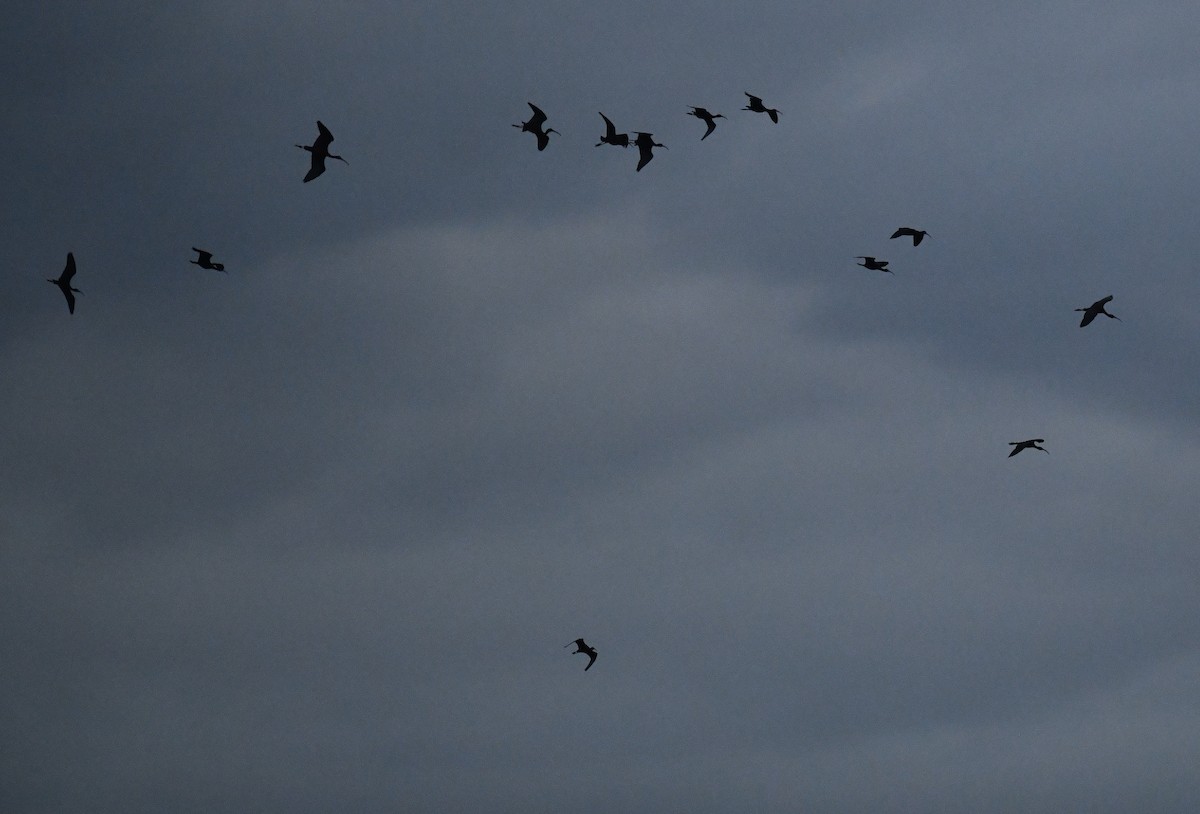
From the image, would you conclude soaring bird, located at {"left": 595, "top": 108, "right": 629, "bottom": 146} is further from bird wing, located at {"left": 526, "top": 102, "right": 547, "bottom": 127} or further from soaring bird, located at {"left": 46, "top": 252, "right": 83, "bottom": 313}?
soaring bird, located at {"left": 46, "top": 252, "right": 83, "bottom": 313}

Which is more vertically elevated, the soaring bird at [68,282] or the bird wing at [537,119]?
the bird wing at [537,119]

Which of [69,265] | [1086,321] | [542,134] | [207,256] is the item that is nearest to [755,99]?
[542,134]

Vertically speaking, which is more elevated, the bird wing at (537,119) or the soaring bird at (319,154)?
the bird wing at (537,119)

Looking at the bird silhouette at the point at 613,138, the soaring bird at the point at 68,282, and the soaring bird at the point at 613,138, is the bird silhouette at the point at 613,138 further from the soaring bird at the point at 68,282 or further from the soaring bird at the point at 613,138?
the soaring bird at the point at 68,282

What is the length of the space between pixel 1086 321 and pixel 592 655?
42077mm

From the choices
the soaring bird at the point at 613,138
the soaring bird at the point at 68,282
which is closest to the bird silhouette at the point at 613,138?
the soaring bird at the point at 613,138

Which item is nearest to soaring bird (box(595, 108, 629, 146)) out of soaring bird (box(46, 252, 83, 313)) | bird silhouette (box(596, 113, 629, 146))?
bird silhouette (box(596, 113, 629, 146))

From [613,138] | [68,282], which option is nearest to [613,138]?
[613,138]

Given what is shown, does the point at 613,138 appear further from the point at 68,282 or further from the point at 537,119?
the point at 68,282

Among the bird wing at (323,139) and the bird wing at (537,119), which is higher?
the bird wing at (537,119)

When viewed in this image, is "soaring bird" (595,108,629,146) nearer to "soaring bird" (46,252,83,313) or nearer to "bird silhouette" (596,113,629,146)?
"bird silhouette" (596,113,629,146)

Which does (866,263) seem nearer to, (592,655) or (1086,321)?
(1086,321)

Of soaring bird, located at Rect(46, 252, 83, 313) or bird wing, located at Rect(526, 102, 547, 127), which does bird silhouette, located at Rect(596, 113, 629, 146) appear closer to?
bird wing, located at Rect(526, 102, 547, 127)

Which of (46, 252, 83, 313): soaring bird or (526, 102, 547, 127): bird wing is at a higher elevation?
(526, 102, 547, 127): bird wing
